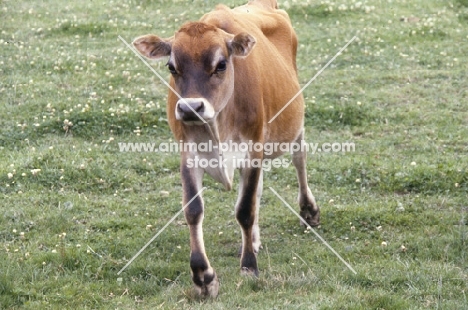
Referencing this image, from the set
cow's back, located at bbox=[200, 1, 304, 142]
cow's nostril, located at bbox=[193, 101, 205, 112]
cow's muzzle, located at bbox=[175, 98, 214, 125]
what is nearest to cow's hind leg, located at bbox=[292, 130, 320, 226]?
cow's back, located at bbox=[200, 1, 304, 142]

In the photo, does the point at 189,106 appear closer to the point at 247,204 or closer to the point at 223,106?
the point at 223,106

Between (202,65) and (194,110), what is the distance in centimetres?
53

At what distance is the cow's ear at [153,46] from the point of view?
703 cm

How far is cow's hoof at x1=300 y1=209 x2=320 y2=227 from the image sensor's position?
870cm

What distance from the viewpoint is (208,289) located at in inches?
264

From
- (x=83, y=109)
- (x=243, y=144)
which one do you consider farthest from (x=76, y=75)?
(x=243, y=144)

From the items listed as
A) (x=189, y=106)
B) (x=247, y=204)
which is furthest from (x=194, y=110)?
(x=247, y=204)

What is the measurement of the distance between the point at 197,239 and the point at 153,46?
5.62ft

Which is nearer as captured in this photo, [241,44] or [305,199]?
[241,44]

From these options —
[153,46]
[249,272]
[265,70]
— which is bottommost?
[249,272]

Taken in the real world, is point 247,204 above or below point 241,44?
below

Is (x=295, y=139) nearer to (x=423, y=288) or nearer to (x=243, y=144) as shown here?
(x=243, y=144)

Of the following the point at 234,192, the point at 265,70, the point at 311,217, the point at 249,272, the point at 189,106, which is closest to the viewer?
the point at 189,106

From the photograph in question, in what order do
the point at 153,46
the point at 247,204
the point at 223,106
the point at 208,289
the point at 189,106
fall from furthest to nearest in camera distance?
1. the point at 247,204
2. the point at 153,46
3. the point at 223,106
4. the point at 208,289
5. the point at 189,106
